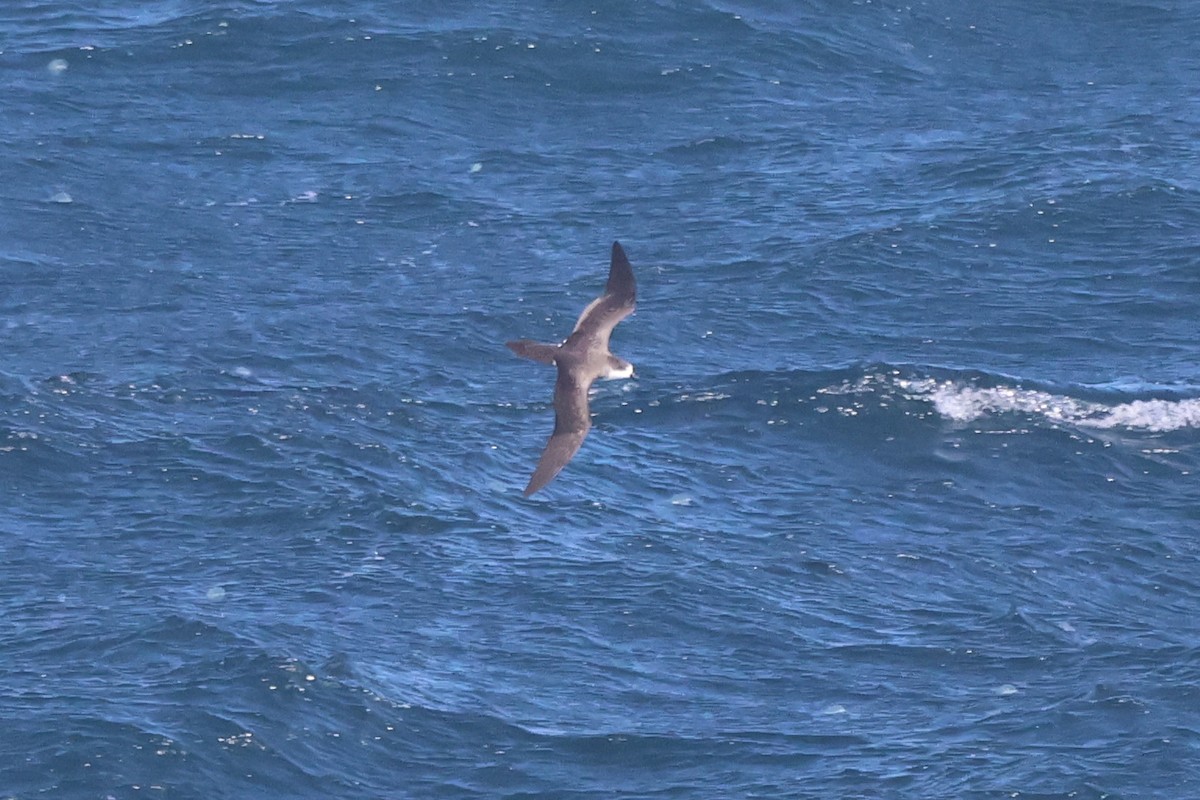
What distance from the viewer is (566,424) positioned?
25.8 m

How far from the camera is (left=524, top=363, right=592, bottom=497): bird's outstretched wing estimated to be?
24828 millimetres

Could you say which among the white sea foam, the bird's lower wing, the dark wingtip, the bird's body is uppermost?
the dark wingtip

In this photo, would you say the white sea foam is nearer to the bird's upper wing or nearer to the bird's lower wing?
the bird's upper wing

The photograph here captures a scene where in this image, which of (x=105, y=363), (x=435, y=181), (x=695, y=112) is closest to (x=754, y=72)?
(x=695, y=112)

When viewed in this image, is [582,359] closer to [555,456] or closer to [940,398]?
[555,456]

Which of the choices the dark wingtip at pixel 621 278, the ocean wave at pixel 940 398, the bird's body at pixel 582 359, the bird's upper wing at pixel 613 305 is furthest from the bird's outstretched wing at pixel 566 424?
the ocean wave at pixel 940 398

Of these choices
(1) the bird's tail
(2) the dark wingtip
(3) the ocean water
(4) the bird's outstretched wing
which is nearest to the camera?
(4) the bird's outstretched wing

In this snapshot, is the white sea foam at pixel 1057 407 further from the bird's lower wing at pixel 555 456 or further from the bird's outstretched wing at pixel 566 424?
the bird's lower wing at pixel 555 456

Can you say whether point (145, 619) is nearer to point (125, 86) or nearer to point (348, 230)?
point (348, 230)

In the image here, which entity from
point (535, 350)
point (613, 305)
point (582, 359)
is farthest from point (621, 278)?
point (535, 350)

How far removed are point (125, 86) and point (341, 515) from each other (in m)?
16.4

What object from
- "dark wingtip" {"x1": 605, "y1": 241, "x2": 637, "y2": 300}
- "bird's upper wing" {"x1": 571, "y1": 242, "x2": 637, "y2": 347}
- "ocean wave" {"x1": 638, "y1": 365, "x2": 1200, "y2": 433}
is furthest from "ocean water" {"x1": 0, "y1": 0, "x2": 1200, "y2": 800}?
"dark wingtip" {"x1": 605, "y1": 241, "x2": 637, "y2": 300}

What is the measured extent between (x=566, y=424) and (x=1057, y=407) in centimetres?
1605

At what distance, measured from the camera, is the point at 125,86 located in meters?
48.2
